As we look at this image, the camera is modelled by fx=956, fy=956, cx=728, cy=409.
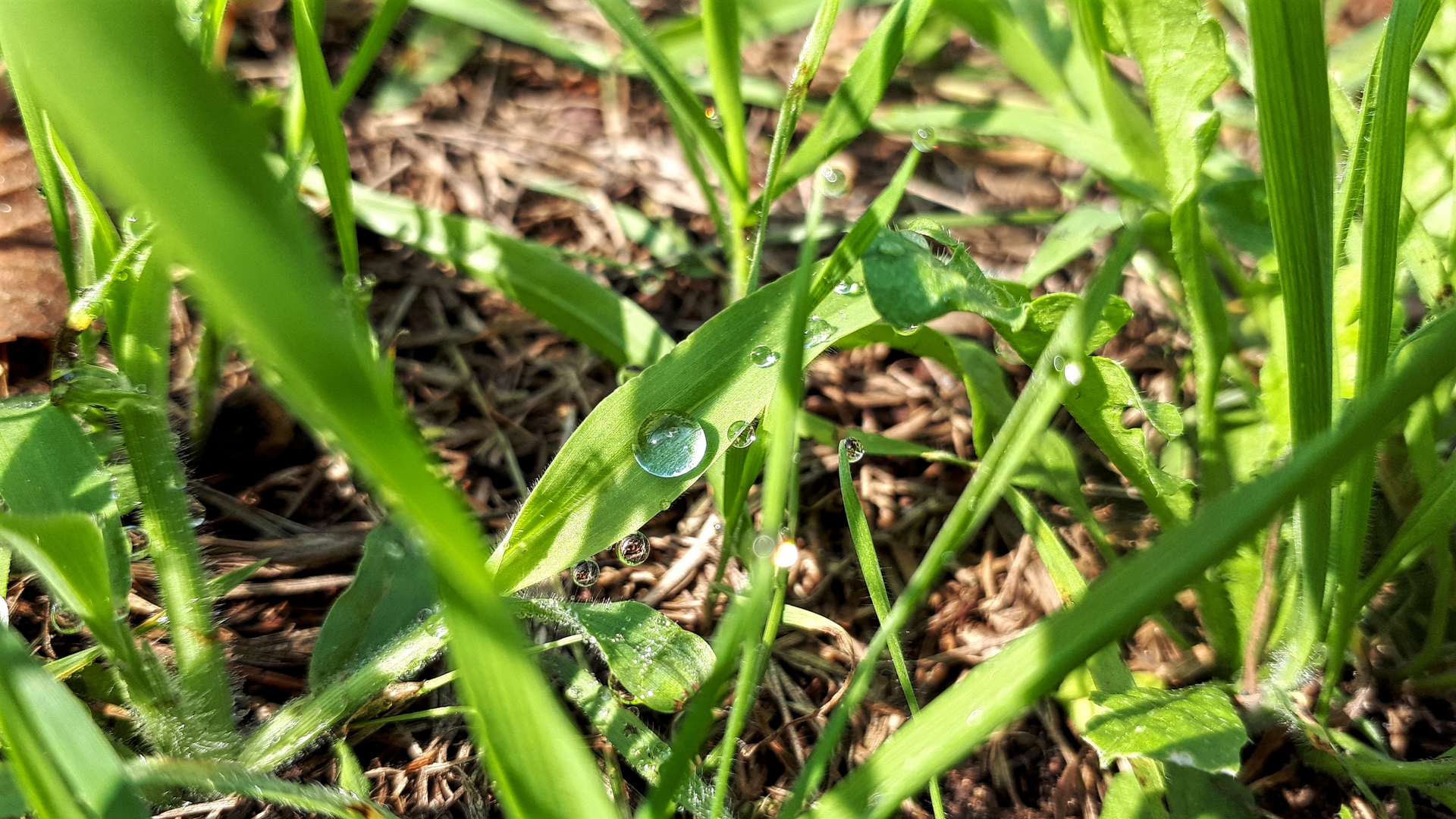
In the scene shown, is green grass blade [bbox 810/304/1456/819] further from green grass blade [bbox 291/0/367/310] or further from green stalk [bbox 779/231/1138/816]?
green grass blade [bbox 291/0/367/310]

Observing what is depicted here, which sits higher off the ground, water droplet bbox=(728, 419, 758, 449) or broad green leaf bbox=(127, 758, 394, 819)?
water droplet bbox=(728, 419, 758, 449)

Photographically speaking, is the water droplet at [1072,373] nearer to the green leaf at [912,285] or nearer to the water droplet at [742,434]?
the green leaf at [912,285]

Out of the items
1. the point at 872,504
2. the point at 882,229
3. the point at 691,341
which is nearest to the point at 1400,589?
the point at 872,504

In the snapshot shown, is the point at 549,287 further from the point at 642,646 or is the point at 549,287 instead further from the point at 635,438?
the point at 642,646

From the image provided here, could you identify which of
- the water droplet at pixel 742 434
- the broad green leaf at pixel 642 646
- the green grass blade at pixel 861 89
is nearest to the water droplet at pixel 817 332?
the water droplet at pixel 742 434

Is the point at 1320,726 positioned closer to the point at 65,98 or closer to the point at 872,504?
the point at 872,504

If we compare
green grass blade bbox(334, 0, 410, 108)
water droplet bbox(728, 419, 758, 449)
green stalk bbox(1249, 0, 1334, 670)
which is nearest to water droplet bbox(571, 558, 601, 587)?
water droplet bbox(728, 419, 758, 449)
